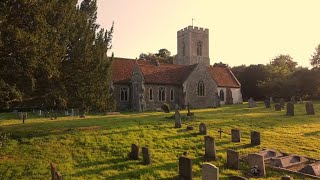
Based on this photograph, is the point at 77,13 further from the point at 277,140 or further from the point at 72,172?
the point at 277,140

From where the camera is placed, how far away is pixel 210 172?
10195 millimetres

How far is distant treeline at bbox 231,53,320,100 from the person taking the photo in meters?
53.2

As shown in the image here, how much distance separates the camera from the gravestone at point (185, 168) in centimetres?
1170

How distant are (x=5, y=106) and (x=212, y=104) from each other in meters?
31.9

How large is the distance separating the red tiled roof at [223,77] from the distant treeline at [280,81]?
278 inches

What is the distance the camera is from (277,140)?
59.6 feet

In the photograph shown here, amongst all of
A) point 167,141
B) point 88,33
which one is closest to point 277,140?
point 167,141

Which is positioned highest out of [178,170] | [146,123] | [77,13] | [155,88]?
[77,13]

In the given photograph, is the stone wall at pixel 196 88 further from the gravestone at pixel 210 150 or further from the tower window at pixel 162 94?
the gravestone at pixel 210 150

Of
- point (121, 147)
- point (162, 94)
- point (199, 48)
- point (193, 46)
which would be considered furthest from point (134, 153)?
point (199, 48)

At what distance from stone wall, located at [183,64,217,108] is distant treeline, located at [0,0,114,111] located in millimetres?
21860

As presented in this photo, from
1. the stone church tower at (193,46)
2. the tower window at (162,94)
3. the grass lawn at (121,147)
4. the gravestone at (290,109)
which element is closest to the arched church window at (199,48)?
the stone church tower at (193,46)

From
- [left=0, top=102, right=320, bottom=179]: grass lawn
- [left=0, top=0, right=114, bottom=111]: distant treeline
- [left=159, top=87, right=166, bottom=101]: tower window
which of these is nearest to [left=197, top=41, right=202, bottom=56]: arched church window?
[left=159, top=87, right=166, bottom=101]: tower window

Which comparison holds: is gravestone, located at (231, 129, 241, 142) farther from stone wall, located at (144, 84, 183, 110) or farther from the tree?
the tree
